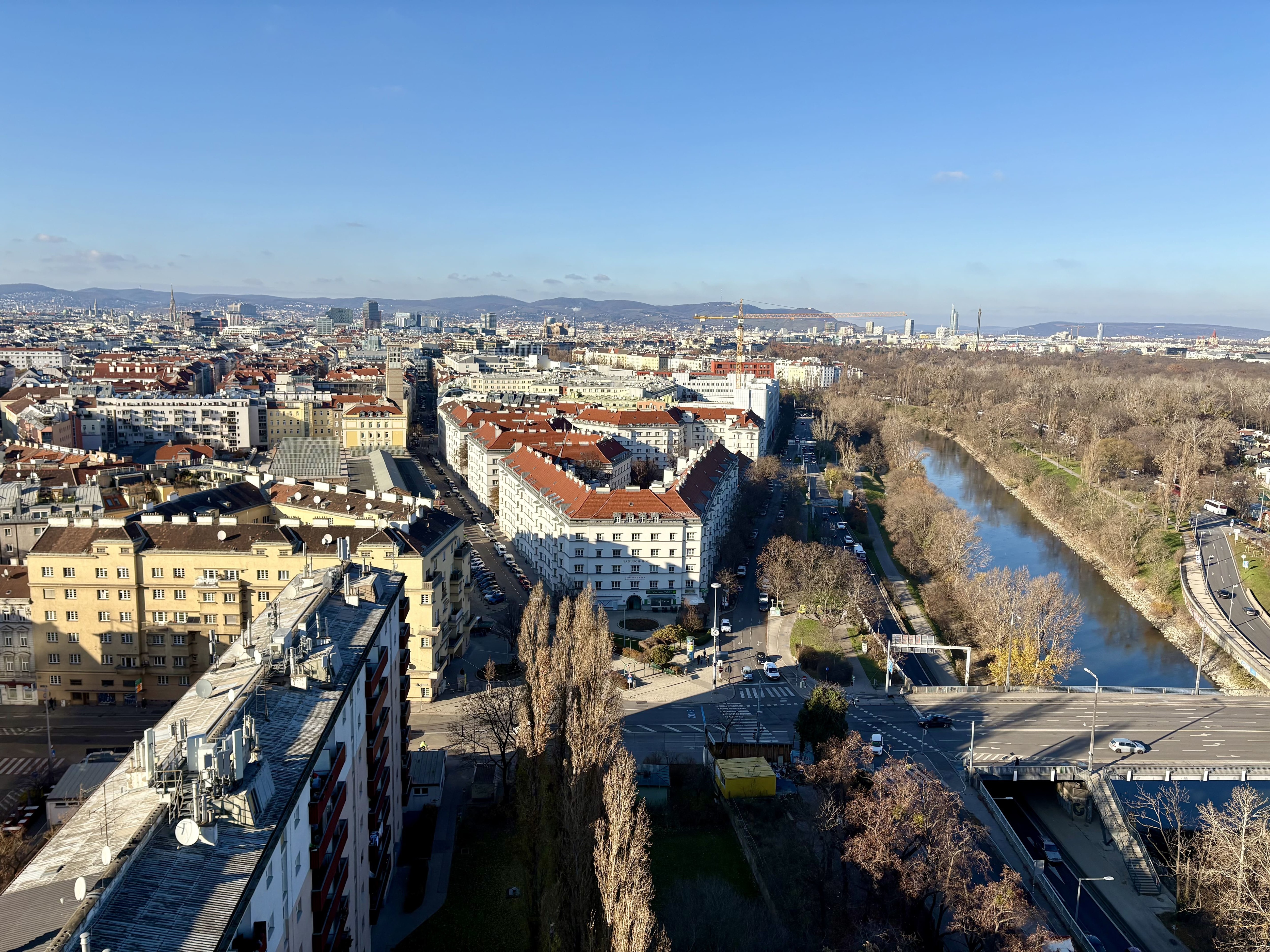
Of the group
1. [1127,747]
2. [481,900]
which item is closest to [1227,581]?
[1127,747]

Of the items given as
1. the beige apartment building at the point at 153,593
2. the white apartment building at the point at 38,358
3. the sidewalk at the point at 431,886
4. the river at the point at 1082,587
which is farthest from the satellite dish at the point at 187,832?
the white apartment building at the point at 38,358

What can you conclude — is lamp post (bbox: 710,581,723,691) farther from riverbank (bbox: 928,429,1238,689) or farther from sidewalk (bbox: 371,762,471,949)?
riverbank (bbox: 928,429,1238,689)

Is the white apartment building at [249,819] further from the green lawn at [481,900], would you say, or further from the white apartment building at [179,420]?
the white apartment building at [179,420]

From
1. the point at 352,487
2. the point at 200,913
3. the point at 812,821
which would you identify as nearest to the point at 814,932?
the point at 812,821

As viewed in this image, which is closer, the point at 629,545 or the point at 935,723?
the point at 935,723

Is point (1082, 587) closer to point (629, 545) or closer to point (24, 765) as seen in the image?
point (629, 545)

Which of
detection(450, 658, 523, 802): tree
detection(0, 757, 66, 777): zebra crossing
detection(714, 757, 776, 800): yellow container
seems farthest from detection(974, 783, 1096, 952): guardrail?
detection(0, 757, 66, 777): zebra crossing
